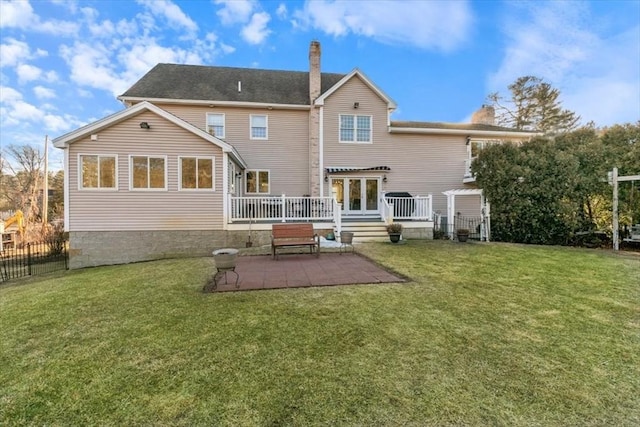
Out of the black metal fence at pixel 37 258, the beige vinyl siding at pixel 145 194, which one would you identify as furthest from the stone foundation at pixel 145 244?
the black metal fence at pixel 37 258

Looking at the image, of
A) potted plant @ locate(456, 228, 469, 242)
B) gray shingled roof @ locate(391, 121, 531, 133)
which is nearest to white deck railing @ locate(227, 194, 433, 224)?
potted plant @ locate(456, 228, 469, 242)

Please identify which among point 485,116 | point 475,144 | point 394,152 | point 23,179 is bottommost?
point 23,179

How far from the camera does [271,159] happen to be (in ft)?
54.5

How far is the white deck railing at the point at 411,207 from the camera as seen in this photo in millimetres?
13656

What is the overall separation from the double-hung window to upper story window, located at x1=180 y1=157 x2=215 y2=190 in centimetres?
456

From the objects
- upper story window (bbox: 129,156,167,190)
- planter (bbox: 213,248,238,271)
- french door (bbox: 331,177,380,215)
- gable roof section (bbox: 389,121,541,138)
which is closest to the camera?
planter (bbox: 213,248,238,271)

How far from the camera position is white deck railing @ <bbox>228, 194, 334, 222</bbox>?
12.3m

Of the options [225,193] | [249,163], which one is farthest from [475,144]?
[225,193]

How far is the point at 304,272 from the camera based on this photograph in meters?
7.64

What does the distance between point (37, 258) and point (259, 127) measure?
13013mm

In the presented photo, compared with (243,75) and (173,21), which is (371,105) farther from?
(173,21)

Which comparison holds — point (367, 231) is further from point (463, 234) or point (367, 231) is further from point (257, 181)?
point (257, 181)

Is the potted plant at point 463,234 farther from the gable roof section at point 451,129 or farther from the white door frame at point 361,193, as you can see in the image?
the gable roof section at point 451,129

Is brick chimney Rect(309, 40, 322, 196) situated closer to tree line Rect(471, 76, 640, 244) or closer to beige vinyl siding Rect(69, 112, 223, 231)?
beige vinyl siding Rect(69, 112, 223, 231)
